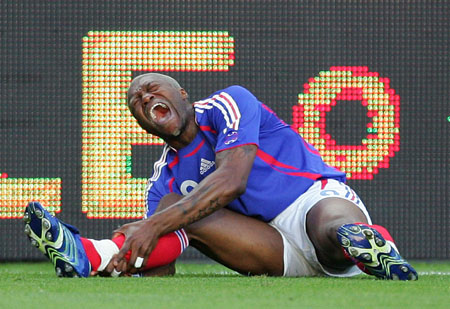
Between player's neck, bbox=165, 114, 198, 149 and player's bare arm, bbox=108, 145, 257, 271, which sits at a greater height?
player's neck, bbox=165, 114, 198, 149

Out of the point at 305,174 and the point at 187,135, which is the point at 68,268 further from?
the point at 305,174

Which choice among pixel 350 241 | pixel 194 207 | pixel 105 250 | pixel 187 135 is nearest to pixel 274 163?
pixel 187 135

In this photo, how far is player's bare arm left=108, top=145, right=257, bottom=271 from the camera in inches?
125

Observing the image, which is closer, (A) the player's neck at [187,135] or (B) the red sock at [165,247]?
(B) the red sock at [165,247]

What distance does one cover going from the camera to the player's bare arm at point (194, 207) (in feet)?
10.4

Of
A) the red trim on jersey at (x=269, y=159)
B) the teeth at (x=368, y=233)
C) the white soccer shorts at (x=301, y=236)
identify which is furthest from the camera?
the red trim on jersey at (x=269, y=159)

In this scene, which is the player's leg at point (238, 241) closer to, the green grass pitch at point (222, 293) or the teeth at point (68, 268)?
the green grass pitch at point (222, 293)

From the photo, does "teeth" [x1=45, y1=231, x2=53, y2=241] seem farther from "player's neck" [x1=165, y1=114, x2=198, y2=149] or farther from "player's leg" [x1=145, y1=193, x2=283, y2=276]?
"player's neck" [x1=165, y1=114, x2=198, y2=149]

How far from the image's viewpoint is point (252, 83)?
195 inches

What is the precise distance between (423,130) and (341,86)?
461 mm

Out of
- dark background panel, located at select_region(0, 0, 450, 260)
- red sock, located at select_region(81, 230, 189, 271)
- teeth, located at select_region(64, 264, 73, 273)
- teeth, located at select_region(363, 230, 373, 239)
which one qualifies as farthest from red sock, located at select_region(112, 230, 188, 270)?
dark background panel, located at select_region(0, 0, 450, 260)

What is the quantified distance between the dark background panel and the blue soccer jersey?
1341mm

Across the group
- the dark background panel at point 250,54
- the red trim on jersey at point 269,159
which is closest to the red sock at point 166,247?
the red trim on jersey at point 269,159

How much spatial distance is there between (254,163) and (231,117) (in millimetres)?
206
